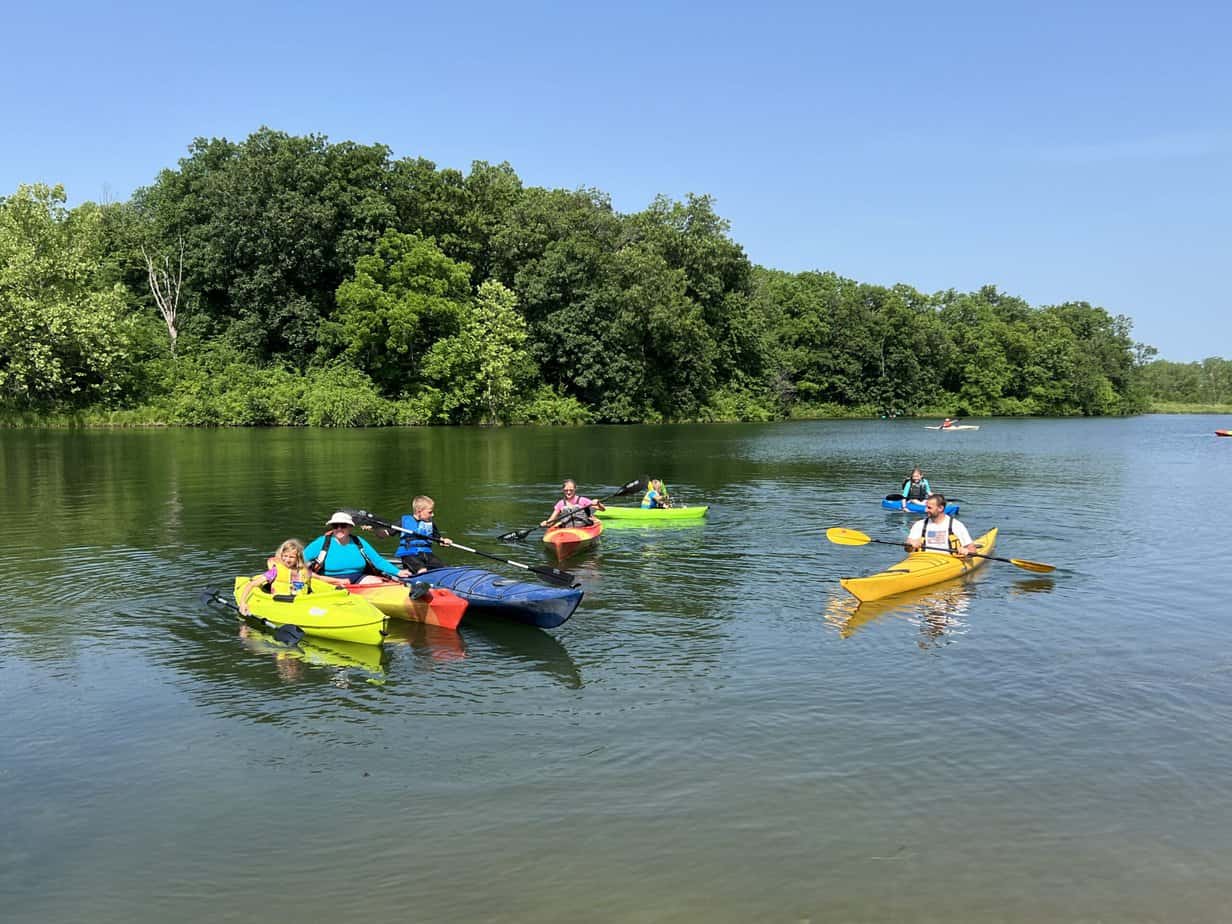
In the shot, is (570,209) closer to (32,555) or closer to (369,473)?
(369,473)

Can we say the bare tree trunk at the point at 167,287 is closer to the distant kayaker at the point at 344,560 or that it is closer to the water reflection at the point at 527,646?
the distant kayaker at the point at 344,560

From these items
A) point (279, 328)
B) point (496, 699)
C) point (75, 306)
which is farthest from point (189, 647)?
point (279, 328)

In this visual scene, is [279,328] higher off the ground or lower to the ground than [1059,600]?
higher

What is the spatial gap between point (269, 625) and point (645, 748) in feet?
22.2

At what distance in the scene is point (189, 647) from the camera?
491 inches

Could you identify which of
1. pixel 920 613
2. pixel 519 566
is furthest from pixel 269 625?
pixel 920 613

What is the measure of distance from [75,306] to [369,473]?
3896cm

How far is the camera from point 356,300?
2653 inches

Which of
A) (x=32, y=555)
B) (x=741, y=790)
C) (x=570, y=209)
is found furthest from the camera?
(x=570, y=209)

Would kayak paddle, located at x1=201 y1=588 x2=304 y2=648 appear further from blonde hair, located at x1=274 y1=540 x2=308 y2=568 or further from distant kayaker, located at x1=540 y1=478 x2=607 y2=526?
distant kayaker, located at x1=540 y1=478 x2=607 y2=526

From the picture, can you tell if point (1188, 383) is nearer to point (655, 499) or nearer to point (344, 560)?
point (655, 499)

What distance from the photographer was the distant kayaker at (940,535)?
678 inches

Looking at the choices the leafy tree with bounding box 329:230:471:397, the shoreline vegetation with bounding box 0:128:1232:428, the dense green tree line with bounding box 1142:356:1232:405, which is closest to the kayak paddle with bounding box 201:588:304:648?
the shoreline vegetation with bounding box 0:128:1232:428

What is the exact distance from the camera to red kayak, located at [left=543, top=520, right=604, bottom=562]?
1928 cm
